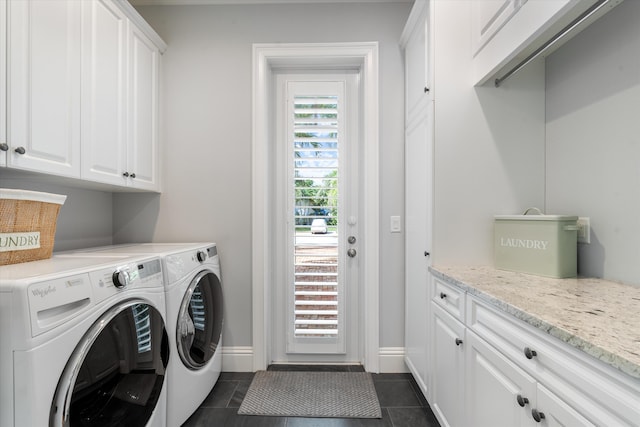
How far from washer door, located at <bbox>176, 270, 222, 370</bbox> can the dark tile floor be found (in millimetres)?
262

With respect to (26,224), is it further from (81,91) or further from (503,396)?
(503,396)

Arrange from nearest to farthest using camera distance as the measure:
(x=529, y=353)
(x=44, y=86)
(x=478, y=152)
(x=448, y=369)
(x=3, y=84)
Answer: (x=529, y=353)
(x=3, y=84)
(x=44, y=86)
(x=448, y=369)
(x=478, y=152)

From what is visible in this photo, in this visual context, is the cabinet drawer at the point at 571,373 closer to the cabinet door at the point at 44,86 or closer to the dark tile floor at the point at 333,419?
the dark tile floor at the point at 333,419

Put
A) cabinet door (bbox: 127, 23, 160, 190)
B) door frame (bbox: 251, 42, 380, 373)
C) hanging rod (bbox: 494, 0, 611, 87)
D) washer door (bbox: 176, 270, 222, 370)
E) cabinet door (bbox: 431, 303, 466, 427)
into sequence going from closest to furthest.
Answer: hanging rod (bbox: 494, 0, 611, 87), cabinet door (bbox: 431, 303, 466, 427), washer door (bbox: 176, 270, 222, 370), cabinet door (bbox: 127, 23, 160, 190), door frame (bbox: 251, 42, 380, 373)

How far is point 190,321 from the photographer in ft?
5.34

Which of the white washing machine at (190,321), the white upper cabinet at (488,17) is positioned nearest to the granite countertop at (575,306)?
the white upper cabinet at (488,17)

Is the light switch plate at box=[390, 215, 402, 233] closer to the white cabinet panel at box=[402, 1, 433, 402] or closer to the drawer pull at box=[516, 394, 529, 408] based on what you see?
the white cabinet panel at box=[402, 1, 433, 402]

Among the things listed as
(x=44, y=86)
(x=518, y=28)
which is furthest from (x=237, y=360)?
(x=518, y=28)

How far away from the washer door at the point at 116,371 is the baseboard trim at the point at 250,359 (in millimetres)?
834

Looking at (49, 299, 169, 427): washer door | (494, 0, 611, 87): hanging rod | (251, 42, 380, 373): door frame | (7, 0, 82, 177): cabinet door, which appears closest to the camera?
(49, 299, 169, 427): washer door

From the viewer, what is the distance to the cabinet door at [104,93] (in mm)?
1457

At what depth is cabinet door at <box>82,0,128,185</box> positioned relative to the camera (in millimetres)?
1457

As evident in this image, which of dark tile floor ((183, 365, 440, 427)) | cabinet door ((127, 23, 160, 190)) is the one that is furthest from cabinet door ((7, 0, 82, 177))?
dark tile floor ((183, 365, 440, 427))

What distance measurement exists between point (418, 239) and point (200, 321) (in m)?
1.40
